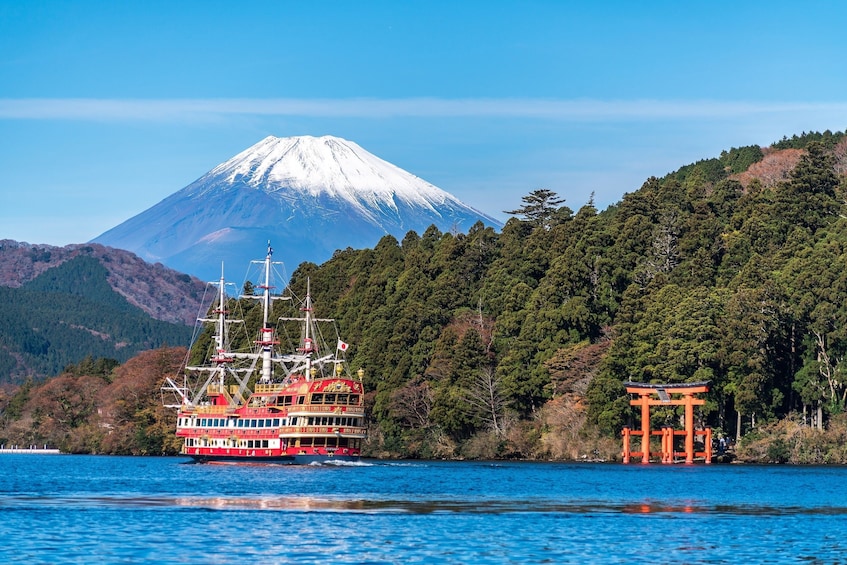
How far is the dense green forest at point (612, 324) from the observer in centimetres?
10125

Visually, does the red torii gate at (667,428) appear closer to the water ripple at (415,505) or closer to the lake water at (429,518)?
the lake water at (429,518)

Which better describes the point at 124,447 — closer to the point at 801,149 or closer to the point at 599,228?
the point at 599,228

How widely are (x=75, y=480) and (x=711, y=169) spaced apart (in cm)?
10752

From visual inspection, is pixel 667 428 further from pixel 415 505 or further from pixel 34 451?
pixel 34 451

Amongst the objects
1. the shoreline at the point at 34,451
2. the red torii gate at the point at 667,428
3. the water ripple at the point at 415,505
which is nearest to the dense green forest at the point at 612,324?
the red torii gate at the point at 667,428

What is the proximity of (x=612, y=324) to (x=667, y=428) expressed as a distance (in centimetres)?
1760

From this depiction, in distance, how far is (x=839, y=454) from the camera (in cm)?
9888

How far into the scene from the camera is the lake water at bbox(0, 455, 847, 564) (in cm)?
4169

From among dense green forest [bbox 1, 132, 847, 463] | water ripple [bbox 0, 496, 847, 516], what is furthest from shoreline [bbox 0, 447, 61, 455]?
water ripple [bbox 0, 496, 847, 516]

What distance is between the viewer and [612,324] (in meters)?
118

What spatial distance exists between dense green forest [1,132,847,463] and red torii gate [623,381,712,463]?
212 centimetres

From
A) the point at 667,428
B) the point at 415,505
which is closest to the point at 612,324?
the point at 667,428

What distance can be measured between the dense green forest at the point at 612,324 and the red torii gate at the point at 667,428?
212 centimetres

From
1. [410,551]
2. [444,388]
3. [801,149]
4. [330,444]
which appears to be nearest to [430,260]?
[444,388]
